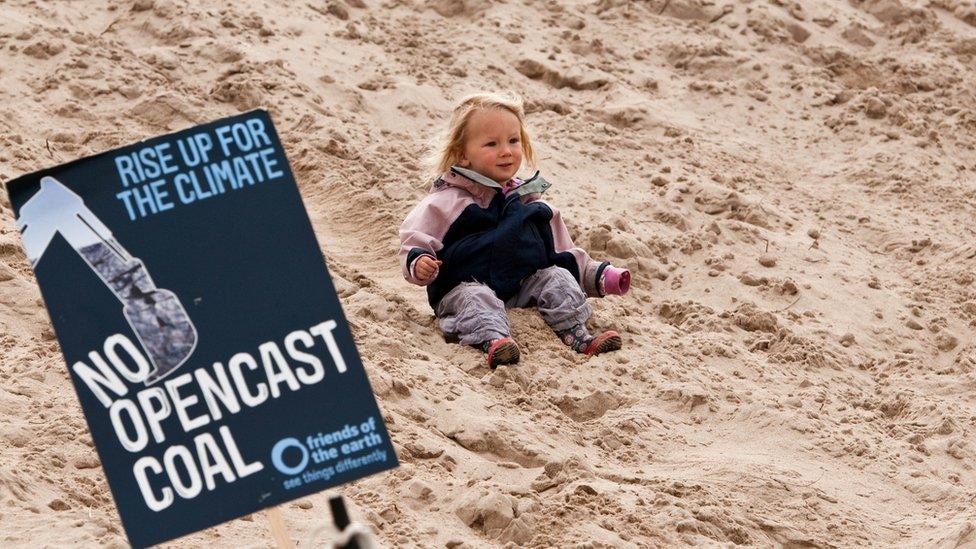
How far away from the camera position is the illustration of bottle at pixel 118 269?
2.96 m

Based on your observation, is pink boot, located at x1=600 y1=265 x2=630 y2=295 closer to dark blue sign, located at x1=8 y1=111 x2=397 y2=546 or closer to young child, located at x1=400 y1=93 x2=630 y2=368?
young child, located at x1=400 y1=93 x2=630 y2=368

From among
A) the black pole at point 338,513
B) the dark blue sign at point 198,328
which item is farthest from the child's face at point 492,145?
the black pole at point 338,513

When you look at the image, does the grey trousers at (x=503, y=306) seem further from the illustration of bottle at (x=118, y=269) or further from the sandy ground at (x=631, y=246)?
the illustration of bottle at (x=118, y=269)

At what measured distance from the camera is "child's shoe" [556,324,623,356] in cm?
505

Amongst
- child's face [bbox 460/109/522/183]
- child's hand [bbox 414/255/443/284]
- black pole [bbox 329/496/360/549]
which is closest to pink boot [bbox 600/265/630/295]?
child's face [bbox 460/109/522/183]

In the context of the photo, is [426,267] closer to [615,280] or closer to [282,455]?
[615,280]

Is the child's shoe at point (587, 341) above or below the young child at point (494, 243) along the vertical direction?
below

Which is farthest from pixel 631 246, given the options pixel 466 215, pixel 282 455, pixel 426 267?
pixel 282 455

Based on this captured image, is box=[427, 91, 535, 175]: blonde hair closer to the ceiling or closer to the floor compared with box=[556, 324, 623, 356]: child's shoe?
closer to the ceiling

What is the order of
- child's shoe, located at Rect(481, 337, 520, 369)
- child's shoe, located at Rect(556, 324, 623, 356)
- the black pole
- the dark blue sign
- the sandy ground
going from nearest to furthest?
the black pole < the dark blue sign < the sandy ground < child's shoe, located at Rect(481, 337, 520, 369) < child's shoe, located at Rect(556, 324, 623, 356)

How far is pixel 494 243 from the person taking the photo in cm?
509

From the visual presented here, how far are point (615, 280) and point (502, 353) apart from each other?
625 mm

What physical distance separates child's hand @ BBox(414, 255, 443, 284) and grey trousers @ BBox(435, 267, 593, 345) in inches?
7.4

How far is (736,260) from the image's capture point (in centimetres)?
604
